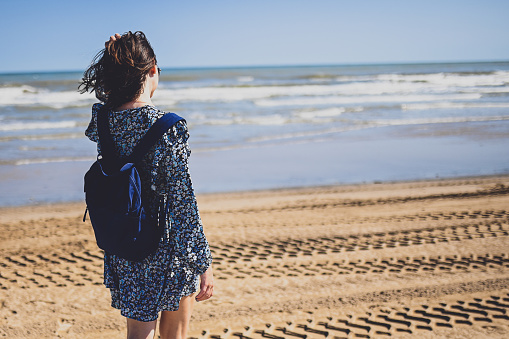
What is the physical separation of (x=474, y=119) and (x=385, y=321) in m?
15.1

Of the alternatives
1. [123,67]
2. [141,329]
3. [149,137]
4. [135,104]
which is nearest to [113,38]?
[123,67]

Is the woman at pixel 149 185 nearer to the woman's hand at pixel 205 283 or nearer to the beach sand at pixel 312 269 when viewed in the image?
the woman's hand at pixel 205 283

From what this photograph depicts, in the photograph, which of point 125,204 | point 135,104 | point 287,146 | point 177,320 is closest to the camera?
point 125,204

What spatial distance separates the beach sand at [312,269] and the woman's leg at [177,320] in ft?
4.55

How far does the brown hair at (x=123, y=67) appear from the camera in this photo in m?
1.99

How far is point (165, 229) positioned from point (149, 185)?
0.20 metres

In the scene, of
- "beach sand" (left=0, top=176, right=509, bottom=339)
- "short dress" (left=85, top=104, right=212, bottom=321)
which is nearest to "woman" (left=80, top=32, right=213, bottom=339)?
"short dress" (left=85, top=104, right=212, bottom=321)

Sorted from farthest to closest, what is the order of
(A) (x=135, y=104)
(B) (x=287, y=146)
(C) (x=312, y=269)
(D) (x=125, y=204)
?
(B) (x=287, y=146), (C) (x=312, y=269), (A) (x=135, y=104), (D) (x=125, y=204)

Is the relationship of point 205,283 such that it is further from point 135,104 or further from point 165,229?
point 135,104

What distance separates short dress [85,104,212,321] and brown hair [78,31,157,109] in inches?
3.0

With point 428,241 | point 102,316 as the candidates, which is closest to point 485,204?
point 428,241

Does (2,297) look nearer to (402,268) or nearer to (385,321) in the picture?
(385,321)

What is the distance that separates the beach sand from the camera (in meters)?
3.72

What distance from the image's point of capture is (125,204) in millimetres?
1952
